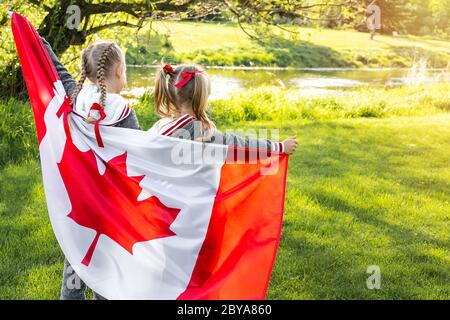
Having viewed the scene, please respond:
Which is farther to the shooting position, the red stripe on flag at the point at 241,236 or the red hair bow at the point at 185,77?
the red stripe on flag at the point at 241,236

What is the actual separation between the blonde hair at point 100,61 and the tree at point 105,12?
427 centimetres

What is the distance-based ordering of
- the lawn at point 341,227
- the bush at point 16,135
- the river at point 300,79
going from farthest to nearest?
the river at point 300,79 < the bush at point 16,135 < the lawn at point 341,227

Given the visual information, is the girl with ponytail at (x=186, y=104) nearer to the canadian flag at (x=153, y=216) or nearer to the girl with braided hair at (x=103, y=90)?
the canadian flag at (x=153, y=216)

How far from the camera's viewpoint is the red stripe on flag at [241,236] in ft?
10.6

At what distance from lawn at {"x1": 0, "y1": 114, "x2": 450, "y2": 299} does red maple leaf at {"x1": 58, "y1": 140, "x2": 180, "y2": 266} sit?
774 millimetres

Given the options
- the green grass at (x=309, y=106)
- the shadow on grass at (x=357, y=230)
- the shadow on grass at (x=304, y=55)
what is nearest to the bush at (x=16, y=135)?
the green grass at (x=309, y=106)

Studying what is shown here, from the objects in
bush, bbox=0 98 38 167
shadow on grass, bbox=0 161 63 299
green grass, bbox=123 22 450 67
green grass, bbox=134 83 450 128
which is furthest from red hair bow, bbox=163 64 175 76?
green grass, bbox=123 22 450 67

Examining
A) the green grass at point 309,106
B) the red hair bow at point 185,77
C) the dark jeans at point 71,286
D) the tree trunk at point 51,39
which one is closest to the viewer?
the red hair bow at point 185,77

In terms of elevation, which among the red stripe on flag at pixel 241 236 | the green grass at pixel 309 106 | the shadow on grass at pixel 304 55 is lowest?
the shadow on grass at pixel 304 55

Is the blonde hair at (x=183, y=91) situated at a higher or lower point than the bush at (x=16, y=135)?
higher

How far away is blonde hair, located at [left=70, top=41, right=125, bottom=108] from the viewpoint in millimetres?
3189

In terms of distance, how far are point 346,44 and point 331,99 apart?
19.3 metres

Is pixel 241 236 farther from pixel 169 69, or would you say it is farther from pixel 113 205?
pixel 169 69

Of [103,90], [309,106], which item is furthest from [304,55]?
[103,90]
